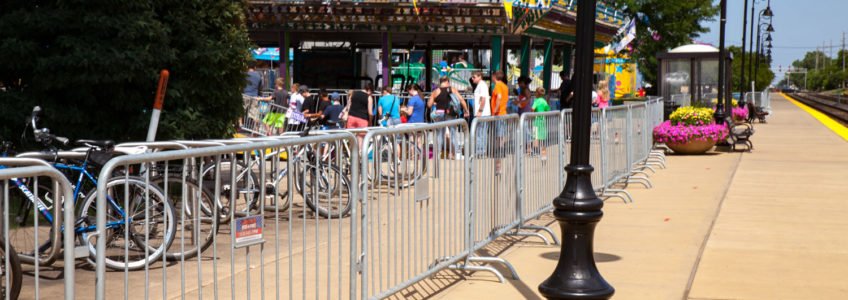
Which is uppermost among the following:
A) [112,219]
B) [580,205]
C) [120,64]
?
[120,64]

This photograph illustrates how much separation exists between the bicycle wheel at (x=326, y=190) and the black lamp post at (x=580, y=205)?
1.37 m

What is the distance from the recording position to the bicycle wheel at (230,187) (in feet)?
14.3

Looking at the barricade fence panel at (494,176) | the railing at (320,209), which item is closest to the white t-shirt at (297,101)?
the railing at (320,209)

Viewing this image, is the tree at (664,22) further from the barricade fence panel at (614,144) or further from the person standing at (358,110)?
the barricade fence panel at (614,144)

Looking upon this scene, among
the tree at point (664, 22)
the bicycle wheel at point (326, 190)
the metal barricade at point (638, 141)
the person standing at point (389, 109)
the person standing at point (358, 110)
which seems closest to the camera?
the bicycle wheel at point (326, 190)

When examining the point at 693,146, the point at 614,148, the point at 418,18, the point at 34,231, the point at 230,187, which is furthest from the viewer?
the point at 418,18

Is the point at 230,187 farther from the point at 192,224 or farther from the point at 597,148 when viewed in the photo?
the point at 597,148

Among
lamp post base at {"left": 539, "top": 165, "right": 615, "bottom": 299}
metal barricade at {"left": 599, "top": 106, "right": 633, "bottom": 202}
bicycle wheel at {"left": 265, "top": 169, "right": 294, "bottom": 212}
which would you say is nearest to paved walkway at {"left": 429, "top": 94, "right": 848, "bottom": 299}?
metal barricade at {"left": 599, "top": 106, "right": 633, "bottom": 202}

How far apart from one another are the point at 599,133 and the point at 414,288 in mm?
6034

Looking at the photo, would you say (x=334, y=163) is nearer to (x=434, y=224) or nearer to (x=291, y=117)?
(x=434, y=224)

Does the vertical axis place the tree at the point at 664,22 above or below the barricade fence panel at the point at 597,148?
above

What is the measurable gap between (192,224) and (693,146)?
17128 mm

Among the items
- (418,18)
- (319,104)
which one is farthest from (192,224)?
(418,18)

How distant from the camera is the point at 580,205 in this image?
5.79 meters
